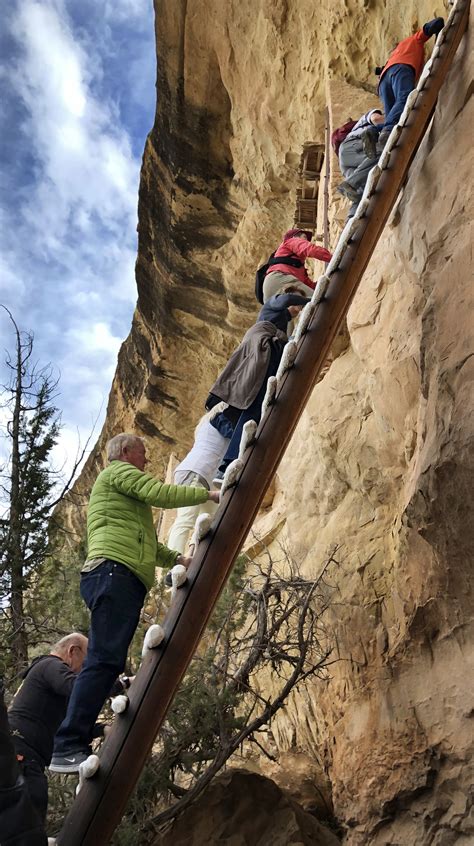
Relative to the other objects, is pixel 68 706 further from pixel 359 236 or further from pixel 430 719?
pixel 359 236

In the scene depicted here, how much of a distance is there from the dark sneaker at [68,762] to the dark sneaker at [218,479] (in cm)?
164

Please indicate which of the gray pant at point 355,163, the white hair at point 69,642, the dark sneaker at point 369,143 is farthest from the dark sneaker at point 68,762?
the dark sneaker at point 369,143

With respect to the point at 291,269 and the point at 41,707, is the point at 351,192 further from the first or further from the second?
the point at 41,707

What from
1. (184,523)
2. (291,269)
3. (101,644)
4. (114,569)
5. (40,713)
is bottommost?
(40,713)

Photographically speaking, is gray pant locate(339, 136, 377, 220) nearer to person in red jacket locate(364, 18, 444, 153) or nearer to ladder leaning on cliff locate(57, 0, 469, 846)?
person in red jacket locate(364, 18, 444, 153)

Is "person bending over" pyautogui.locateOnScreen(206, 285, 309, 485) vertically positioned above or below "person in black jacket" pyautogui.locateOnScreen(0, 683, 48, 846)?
above

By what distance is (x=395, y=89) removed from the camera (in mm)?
5273

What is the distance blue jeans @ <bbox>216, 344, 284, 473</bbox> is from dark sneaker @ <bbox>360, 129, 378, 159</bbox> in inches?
71.8

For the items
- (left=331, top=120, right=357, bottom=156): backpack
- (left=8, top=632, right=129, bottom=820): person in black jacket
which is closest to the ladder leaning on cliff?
(left=8, top=632, right=129, bottom=820): person in black jacket

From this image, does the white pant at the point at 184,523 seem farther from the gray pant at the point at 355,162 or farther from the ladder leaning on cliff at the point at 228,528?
the gray pant at the point at 355,162

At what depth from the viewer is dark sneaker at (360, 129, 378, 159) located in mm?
5469

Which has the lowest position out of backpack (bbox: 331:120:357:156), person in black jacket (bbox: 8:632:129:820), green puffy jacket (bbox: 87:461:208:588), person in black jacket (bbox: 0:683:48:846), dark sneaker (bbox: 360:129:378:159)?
person in black jacket (bbox: 0:683:48:846)

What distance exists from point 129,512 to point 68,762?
1.06 meters

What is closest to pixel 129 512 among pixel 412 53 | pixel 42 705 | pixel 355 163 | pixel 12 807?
pixel 42 705
